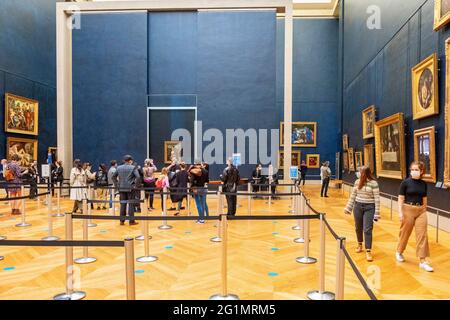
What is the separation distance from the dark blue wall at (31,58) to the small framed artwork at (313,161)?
16.5m

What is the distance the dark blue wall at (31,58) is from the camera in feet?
51.7

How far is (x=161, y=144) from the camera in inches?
637

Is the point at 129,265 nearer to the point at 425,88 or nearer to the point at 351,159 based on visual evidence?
the point at 425,88

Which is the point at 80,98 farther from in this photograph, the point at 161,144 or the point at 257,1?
the point at 257,1

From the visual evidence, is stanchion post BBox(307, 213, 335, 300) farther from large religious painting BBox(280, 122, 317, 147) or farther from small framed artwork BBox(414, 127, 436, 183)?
large religious painting BBox(280, 122, 317, 147)

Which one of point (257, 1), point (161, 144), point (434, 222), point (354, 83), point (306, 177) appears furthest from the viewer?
point (306, 177)

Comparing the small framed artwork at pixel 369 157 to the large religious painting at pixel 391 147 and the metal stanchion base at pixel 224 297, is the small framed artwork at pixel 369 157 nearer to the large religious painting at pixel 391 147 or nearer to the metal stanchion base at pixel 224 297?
the large religious painting at pixel 391 147

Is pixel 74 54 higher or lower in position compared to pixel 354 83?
higher

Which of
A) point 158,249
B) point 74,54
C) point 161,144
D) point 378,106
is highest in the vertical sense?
point 74,54

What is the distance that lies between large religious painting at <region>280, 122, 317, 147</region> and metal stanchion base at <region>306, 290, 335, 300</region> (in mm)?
19742

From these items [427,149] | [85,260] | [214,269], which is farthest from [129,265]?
[427,149]

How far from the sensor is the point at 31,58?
17.6 meters

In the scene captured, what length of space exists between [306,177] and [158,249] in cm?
1864
